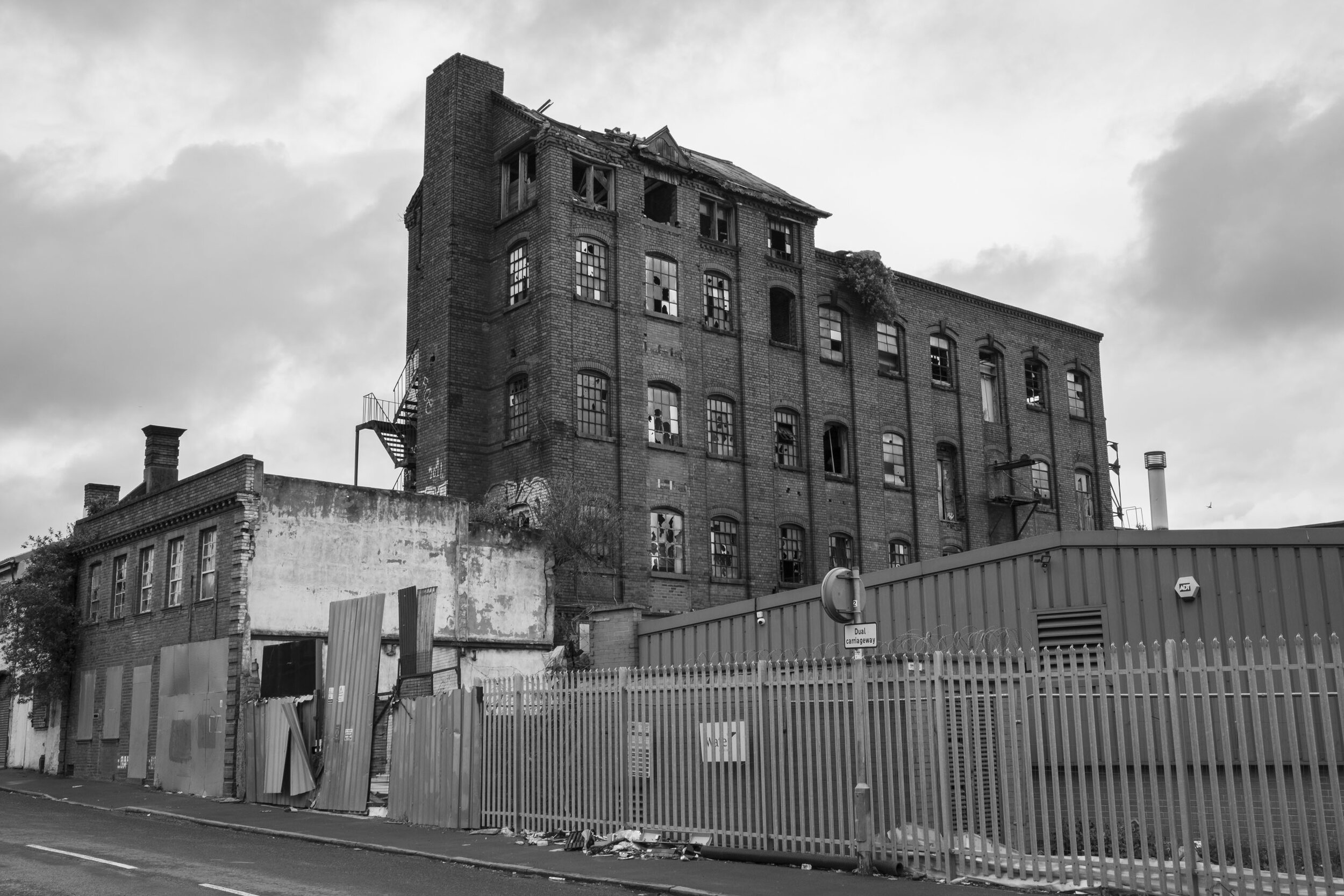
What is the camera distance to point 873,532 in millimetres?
37062

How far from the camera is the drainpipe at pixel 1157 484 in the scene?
62.3 feet

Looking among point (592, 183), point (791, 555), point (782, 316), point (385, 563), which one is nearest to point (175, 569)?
point (385, 563)

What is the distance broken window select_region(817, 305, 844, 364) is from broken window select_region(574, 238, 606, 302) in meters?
7.57

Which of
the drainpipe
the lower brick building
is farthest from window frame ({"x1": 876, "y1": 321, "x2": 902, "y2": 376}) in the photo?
the drainpipe

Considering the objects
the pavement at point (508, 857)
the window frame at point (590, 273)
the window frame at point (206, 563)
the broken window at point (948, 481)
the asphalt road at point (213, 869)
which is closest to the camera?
the asphalt road at point (213, 869)

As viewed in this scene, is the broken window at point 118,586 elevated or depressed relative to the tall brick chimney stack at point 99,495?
depressed

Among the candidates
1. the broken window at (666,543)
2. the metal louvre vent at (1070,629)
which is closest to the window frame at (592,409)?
the broken window at (666,543)

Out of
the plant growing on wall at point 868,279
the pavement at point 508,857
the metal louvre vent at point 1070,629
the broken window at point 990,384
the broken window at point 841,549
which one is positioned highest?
the plant growing on wall at point 868,279

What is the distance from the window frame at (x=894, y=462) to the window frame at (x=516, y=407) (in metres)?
11.6

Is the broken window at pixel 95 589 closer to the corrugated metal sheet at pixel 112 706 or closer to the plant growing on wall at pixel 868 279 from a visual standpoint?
the corrugated metal sheet at pixel 112 706

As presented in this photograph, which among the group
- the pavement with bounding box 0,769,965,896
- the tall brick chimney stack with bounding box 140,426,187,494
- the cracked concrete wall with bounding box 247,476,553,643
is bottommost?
the pavement with bounding box 0,769,965,896

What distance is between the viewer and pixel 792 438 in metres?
36.0

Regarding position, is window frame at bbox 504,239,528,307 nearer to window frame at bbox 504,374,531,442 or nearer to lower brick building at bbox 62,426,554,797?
window frame at bbox 504,374,531,442

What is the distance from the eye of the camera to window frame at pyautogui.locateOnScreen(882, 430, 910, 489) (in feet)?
125
